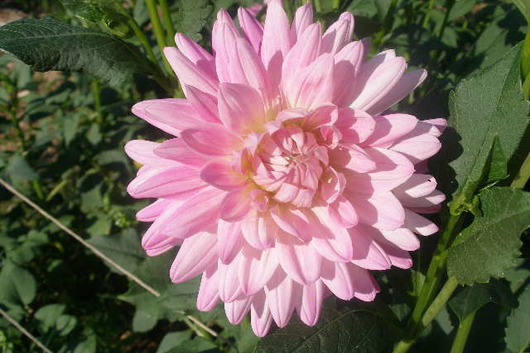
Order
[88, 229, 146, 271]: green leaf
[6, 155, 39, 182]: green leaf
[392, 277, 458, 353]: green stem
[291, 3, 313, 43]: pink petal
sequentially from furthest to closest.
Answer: [6, 155, 39, 182]: green leaf, [88, 229, 146, 271]: green leaf, [392, 277, 458, 353]: green stem, [291, 3, 313, 43]: pink petal

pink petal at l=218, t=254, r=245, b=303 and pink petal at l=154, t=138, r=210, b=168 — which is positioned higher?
pink petal at l=154, t=138, r=210, b=168

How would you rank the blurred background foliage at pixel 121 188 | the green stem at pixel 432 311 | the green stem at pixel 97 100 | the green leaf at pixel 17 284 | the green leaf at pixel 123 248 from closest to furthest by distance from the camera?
the green stem at pixel 432 311 < the blurred background foliage at pixel 121 188 < the green leaf at pixel 123 248 < the green leaf at pixel 17 284 < the green stem at pixel 97 100

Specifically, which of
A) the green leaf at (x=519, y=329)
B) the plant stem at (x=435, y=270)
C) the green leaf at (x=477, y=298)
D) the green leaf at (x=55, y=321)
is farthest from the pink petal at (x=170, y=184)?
the green leaf at (x=55, y=321)

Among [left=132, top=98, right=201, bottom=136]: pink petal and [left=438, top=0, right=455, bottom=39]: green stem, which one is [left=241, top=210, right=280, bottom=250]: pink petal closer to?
[left=132, top=98, right=201, bottom=136]: pink petal

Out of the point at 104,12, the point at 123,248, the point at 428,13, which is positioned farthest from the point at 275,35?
the point at 428,13

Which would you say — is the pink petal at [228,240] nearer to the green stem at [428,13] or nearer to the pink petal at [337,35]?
the pink petal at [337,35]

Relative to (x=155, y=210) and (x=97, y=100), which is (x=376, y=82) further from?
(x=97, y=100)

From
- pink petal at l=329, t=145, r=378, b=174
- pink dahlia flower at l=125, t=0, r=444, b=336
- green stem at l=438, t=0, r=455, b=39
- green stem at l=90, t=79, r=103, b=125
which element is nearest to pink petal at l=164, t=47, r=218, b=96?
pink dahlia flower at l=125, t=0, r=444, b=336

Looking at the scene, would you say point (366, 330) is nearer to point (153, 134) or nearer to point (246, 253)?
point (246, 253)
